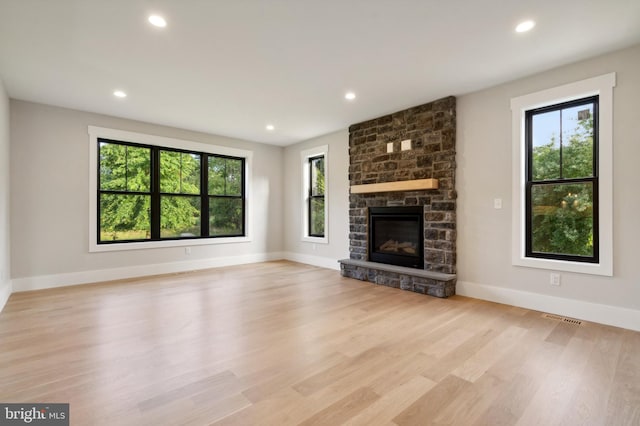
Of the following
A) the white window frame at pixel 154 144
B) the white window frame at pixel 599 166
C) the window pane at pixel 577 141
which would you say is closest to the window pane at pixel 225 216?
the white window frame at pixel 154 144

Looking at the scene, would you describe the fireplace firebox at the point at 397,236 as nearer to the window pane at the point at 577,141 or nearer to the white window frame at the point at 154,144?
the window pane at the point at 577,141

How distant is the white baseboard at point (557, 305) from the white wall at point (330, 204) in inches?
92.6

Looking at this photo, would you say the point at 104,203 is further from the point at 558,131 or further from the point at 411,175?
the point at 558,131

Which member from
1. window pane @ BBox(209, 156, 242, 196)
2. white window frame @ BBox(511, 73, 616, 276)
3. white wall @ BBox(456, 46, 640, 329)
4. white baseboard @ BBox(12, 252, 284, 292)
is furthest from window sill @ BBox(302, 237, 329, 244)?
white window frame @ BBox(511, 73, 616, 276)

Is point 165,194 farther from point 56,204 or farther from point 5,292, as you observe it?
point 5,292

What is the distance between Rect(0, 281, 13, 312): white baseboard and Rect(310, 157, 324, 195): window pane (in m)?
4.92

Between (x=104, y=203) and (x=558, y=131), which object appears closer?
(x=558, y=131)

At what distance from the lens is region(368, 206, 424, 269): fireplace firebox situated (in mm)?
4551

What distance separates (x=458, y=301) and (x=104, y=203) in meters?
5.56

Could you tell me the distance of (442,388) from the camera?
6.34 ft

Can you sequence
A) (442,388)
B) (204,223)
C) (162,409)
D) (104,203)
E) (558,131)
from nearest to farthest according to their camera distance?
(162,409) < (442,388) < (558,131) < (104,203) < (204,223)

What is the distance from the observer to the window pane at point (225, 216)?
618 centimetres

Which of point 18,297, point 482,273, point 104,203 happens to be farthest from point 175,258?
point 482,273

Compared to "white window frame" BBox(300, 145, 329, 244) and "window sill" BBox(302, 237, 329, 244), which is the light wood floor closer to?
"window sill" BBox(302, 237, 329, 244)
